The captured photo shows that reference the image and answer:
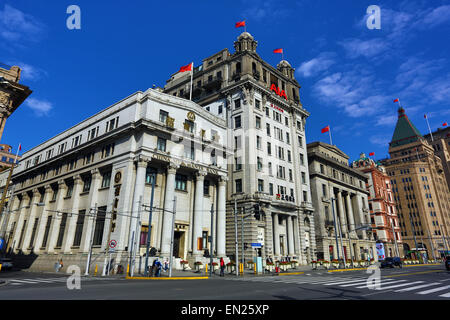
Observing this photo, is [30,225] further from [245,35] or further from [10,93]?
[245,35]

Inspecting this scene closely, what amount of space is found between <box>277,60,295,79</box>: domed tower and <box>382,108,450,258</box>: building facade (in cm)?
7904

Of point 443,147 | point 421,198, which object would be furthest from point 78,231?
point 443,147

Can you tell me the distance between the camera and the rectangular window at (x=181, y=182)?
129ft

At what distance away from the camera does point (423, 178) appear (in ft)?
378

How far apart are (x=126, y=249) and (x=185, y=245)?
9012 mm

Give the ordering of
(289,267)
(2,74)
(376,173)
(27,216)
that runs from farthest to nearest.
Result: 1. (376,173)
2. (27,216)
3. (289,267)
4. (2,74)

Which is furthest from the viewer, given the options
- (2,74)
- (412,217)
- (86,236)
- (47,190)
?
(412,217)

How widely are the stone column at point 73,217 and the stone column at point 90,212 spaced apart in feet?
6.76

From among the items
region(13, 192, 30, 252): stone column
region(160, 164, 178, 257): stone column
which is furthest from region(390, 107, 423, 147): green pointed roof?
region(13, 192, 30, 252): stone column

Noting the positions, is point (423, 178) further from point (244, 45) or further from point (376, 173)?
point (244, 45)

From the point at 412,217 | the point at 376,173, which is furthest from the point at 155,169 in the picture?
Answer: the point at 412,217

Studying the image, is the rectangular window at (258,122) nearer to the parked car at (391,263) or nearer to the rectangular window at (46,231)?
the parked car at (391,263)

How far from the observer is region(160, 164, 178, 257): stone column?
1307 inches

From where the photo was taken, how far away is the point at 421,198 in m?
111
